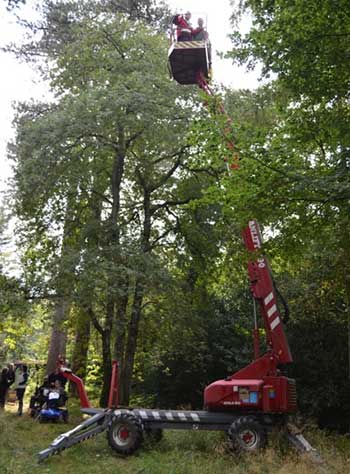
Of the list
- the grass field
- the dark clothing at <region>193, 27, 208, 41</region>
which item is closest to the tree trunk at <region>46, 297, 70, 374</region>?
the grass field

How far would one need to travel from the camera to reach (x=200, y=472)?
755 centimetres

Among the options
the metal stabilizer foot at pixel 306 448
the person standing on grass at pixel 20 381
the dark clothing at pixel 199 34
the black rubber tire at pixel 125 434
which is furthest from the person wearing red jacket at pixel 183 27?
the person standing on grass at pixel 20 381

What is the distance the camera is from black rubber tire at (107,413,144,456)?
9086mm

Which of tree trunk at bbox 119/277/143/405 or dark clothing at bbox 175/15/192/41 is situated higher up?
dark clothing at bbox 175/15/192/41

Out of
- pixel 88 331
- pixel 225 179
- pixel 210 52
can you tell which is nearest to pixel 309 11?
pixel 225 179

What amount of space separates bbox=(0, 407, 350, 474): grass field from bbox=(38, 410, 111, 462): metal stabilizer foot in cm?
18

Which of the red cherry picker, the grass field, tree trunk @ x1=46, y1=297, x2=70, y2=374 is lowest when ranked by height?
the grass field

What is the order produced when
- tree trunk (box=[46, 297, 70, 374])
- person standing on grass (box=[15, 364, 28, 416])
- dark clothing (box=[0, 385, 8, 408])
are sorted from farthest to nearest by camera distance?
tree trunk (box=[46, 297, 70, 374])
dark clothing (box=[0, 385, 8, 408])
person standing on grass (box=[15, 364, 28, 416])

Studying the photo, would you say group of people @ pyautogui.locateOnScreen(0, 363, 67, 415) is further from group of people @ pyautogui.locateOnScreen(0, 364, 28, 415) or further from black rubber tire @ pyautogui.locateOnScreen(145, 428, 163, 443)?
black rubber tire @ pyautogui.locateOnScreen(145, 428, 163, 443)

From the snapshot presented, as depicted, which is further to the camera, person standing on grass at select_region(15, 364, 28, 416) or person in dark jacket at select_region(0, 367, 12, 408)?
person in dark jacket at select_region(0, 367, 12, 408)

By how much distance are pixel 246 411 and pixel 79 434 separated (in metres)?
3.06

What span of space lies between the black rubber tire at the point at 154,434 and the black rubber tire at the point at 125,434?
24.5 inches

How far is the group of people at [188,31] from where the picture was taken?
12.5m

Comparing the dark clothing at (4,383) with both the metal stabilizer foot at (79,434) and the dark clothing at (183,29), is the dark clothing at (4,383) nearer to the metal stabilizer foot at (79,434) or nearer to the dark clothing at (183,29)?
the metal stabilizer foot at (79,434)
